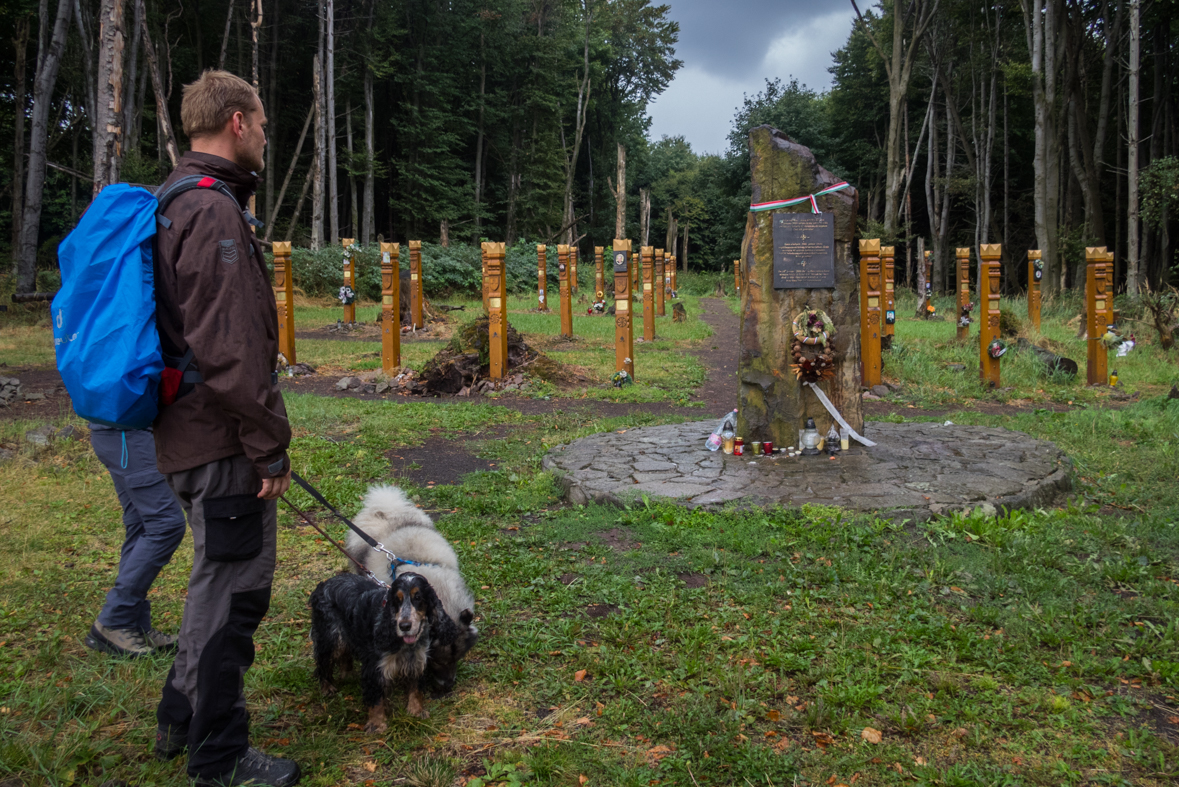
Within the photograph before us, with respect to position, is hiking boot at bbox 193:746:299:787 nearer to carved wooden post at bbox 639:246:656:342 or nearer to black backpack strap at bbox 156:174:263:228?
A: black backpack strap at bbox 156:174:263:228

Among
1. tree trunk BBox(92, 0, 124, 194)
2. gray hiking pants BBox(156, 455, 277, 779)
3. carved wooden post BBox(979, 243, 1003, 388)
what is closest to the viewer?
gray hiking pants BBox(156, 455, 277, 779)

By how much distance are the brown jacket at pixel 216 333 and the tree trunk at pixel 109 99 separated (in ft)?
27.7

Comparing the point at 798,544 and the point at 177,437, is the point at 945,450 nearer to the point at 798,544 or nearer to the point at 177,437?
the point at 798,544

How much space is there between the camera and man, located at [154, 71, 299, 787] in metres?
2.17

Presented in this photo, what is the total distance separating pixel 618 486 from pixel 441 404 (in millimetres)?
4644

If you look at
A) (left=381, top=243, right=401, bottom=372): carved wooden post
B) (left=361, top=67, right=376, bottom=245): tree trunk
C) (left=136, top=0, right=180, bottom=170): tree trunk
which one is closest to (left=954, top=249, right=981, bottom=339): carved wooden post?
(left=381, top=243, right=401, bottom=372): carved wooden post

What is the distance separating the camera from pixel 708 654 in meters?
3.27

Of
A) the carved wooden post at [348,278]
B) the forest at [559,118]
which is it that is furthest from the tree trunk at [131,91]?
the carved wooden post at [348,278]

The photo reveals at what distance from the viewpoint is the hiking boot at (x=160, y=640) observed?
332 cm

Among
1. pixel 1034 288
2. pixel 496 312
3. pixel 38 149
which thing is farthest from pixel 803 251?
pixel 38 149

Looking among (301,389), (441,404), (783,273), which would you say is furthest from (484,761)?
(301,389)

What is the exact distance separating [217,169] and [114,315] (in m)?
0.53

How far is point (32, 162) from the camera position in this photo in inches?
603

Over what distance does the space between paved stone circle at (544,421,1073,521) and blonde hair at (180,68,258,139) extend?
3490mm
